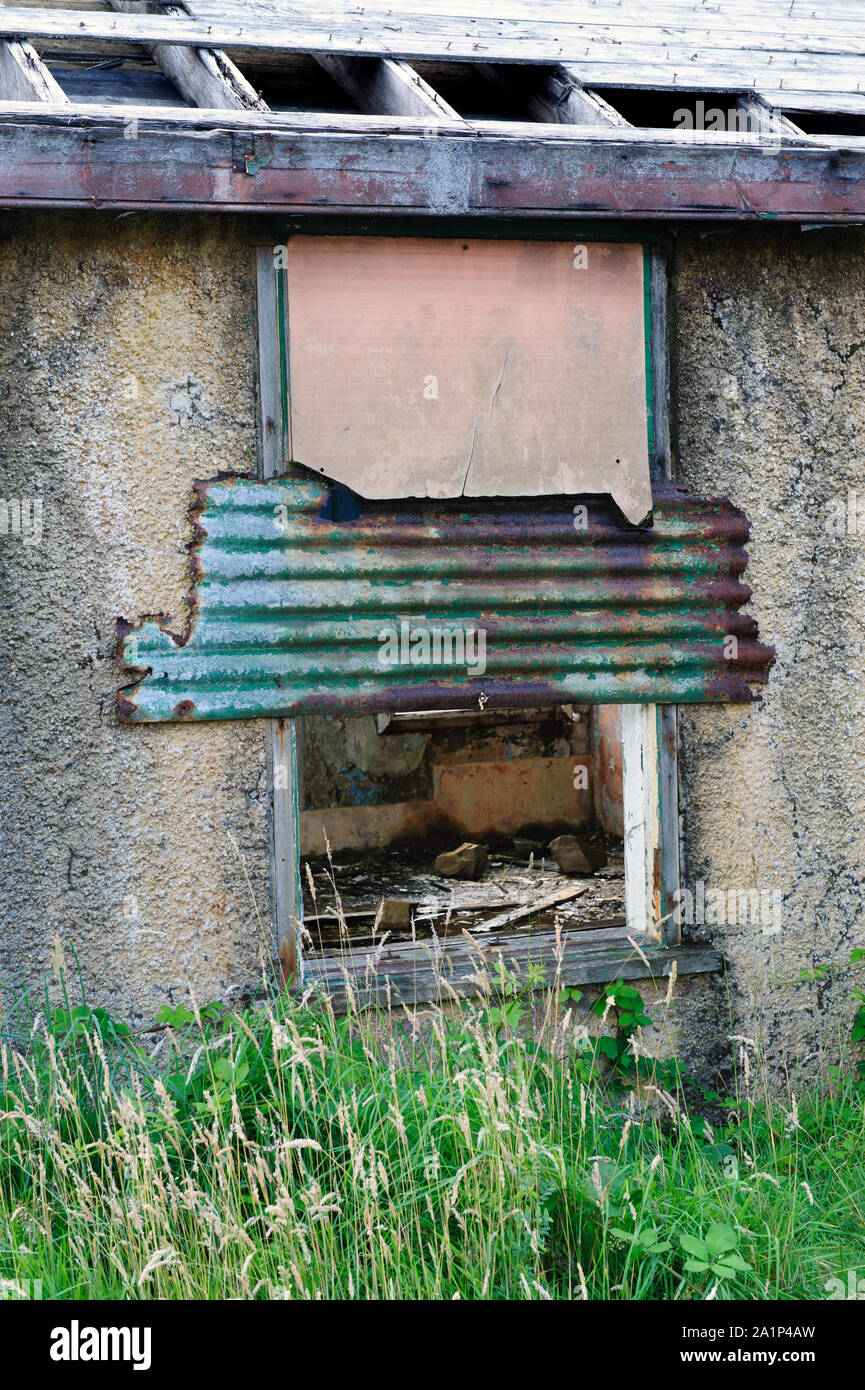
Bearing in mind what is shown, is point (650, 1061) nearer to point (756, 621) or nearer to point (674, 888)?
point (674, 888)

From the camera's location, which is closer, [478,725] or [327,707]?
[327,707]

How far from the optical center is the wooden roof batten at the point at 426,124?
339 cm

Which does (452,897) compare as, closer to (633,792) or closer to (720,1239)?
(633,792)

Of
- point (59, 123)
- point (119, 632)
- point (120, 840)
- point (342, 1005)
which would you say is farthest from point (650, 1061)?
point (59, 123)

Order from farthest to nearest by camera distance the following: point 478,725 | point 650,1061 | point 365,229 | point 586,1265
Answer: point 478,725
point 650,1061
point 365,229
point 586,1265

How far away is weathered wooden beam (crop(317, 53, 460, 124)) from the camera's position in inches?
153

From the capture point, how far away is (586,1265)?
2893 millimetres

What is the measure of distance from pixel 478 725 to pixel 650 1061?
499 cm

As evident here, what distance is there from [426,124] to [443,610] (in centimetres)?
148

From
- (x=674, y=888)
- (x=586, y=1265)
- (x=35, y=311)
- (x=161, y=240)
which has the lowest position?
(x=586, y=1265)

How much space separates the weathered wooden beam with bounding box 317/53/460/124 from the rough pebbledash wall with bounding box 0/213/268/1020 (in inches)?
30.8

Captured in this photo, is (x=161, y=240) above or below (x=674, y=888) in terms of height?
above

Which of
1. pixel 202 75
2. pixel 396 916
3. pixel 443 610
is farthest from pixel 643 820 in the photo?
pixel 202 75

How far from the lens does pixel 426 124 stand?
3715mm
